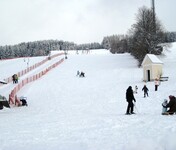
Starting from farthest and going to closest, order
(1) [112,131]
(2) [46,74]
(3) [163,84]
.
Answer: (2) [46,74], (3) [163,84], (1) [112,131]

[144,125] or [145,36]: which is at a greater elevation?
[145,36]

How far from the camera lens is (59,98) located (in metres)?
33.4

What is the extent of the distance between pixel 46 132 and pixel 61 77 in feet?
128

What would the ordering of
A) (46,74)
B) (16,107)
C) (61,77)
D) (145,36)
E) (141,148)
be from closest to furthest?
1. (141,148)
2. (16,107)
3. (61,77)
4. (46,74)
5. (145,36)

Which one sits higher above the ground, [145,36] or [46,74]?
[145,36]

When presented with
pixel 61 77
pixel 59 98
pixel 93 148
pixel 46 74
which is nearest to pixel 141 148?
pixel 93 148

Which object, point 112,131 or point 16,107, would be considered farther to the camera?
point 16,107

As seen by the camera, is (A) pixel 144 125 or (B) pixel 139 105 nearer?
(A) pixel 144 125

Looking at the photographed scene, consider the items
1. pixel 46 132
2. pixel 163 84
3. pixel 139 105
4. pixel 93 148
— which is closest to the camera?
pixel 93 148

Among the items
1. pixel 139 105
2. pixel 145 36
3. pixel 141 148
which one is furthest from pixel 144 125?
pixel 145 36

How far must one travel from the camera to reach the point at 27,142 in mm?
11914

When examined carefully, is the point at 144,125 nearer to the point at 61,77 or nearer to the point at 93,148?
the point at 93,148

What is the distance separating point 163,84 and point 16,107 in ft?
51.5

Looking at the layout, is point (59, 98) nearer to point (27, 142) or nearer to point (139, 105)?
point (139, 105)
